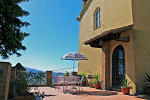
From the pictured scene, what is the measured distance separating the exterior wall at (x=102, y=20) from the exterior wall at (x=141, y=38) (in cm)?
37

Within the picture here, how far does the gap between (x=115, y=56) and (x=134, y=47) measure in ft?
5.63

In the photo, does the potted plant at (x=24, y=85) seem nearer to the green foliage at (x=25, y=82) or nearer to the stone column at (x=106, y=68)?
the green foliage at (x=25, y=82)

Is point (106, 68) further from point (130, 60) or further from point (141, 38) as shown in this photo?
point (141, 38)

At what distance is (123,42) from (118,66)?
1.52m

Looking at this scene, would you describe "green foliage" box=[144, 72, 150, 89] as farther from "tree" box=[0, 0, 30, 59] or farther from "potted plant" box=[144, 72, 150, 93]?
"tree" box=[0, 0, 30, 59]

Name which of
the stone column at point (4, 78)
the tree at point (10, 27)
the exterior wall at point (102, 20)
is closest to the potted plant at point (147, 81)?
the exterior wall at point (102, 20)

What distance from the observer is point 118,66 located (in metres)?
7.80

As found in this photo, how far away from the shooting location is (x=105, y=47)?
8164 millimetres

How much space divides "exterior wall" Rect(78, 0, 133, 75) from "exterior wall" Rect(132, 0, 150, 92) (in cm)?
37

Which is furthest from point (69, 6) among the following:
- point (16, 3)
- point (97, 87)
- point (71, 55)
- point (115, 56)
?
point (97, 87)

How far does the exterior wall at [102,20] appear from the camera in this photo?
7402 mm

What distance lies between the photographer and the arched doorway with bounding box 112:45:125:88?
7.55 metres

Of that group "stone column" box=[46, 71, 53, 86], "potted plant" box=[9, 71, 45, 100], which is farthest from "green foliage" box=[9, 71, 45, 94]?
"stone column" box=[46, 71, 53, 86]

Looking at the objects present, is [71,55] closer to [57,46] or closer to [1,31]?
[1,31]
